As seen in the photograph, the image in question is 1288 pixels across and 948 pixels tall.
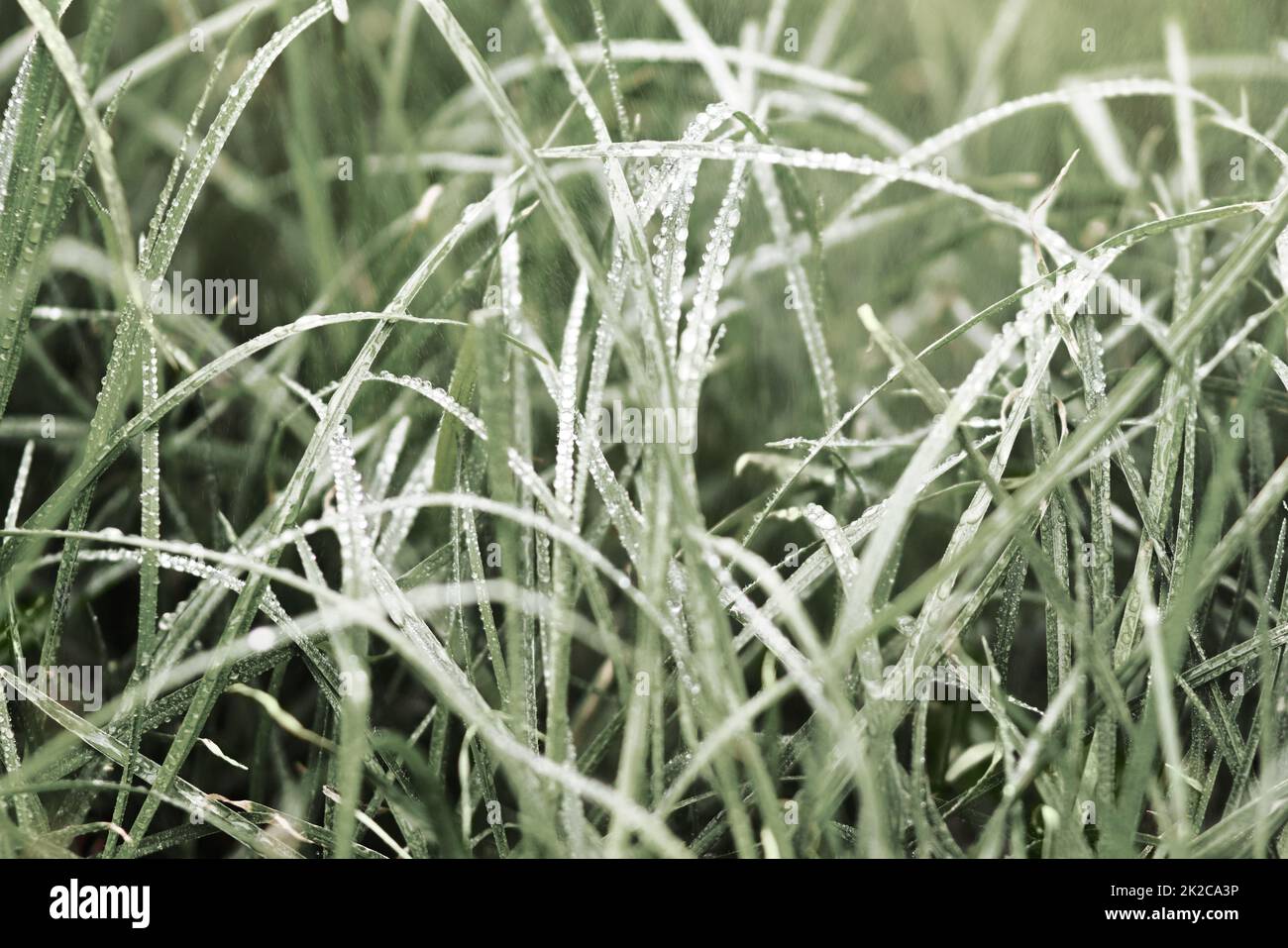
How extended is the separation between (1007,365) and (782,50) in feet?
1.44

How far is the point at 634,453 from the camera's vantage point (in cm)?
56

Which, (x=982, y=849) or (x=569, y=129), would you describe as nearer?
(x=982, y=849)

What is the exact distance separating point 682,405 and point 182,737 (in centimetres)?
26

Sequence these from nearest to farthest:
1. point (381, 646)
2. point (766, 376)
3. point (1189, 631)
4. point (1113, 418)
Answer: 1. point (1113, 418)
2. point (1189, 631)
3. point (381, 646)
4. point (766, 376)

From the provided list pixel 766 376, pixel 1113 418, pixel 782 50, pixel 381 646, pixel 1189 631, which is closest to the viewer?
pixel 1113 418

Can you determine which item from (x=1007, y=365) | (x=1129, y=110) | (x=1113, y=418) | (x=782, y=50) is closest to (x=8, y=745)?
(x=1113, y=418)

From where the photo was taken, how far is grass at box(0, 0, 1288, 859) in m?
0.39

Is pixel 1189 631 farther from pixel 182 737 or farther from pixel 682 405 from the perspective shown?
pixel 182 737

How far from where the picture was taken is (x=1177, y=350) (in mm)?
369

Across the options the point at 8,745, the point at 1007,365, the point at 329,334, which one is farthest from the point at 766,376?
the point at 8,745

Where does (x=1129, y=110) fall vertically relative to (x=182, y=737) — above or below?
above

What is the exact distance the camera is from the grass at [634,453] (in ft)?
1.27
